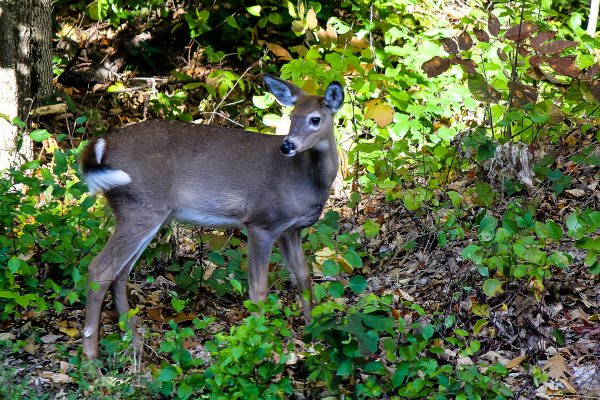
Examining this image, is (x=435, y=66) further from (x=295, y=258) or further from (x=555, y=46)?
(x=295, y=258)

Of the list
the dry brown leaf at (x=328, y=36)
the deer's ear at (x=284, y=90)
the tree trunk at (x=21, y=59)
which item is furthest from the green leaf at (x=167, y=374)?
the tree trunk at (x=21, y=59)

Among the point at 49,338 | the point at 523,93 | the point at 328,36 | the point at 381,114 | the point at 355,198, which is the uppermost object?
the point at 328,36

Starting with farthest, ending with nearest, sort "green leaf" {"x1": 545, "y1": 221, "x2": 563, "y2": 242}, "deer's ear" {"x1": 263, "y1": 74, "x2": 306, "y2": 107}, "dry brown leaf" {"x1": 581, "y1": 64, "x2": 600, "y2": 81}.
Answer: "dry brown leaf" {"x1": 581, "y1": 64, "x2": 600, "y2": 81} < "deer's ear" {"x1": 263, "y1": 74, "x2": 306, "y2": 107} < "green leaf" {"x1": 545, "y1": 221, "x2": 563, "y2": 242}

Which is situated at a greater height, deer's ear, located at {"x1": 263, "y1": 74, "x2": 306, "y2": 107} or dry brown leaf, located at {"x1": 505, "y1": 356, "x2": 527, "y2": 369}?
deer's ear, located at {"x1": 263, "y1": 74, "x2": 306, "y2": 107}

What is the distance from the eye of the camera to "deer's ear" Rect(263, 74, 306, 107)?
19.9 ft

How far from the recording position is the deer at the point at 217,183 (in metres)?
5.49

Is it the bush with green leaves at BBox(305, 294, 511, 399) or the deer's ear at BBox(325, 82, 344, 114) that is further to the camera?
the deer's ear at BBox(325, 82, 344, 114)

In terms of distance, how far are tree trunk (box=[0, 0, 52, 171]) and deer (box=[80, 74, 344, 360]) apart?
2.83 metres

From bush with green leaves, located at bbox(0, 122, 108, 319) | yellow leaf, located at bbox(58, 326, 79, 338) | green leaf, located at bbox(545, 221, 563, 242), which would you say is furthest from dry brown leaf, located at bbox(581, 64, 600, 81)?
yellow leaf, located at bbox(58, 326, 79, 338)

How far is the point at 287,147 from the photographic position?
5535mm

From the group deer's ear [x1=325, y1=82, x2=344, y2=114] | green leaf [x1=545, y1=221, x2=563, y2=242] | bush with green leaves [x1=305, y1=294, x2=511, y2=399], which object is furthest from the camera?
deer's ear [x1=325, y1=82, x2=344, y2=114]

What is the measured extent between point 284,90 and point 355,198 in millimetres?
1050

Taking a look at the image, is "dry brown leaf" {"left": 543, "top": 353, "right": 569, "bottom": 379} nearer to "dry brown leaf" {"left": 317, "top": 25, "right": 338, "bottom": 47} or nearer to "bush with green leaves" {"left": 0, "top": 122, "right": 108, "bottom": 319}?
"bush with green leaves" {"left": 0, "top": 122, "right": 108, "bottom": 319}

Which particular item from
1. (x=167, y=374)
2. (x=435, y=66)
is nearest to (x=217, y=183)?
(x=435, y=66)
